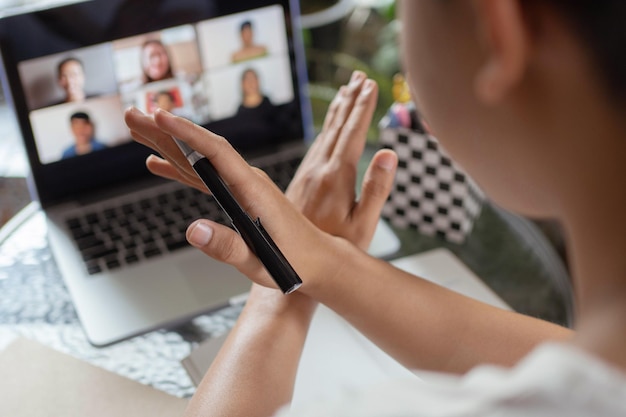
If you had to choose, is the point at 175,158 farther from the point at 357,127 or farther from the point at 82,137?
the point at 82,137

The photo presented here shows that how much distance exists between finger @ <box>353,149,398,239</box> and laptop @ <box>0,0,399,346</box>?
4.6 inches

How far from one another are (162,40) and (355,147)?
308 millimetres

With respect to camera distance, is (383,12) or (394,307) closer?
(394,307)

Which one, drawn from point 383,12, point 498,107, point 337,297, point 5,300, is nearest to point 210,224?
point 337,297

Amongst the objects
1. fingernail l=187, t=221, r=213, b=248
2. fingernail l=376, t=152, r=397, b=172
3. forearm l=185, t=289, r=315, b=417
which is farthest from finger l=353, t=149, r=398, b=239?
fingernail l=187, t=221, r=213, b=248

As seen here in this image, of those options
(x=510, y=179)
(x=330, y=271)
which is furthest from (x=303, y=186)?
(x=510, y=179)

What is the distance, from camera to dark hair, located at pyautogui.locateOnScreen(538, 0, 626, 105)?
1.04ft

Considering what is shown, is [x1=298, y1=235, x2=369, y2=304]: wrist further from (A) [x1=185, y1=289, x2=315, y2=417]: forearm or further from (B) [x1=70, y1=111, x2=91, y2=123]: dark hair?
(B) [x1=70, y1=111, x2=91, y2=123]: dark hair

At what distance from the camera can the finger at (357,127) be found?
748 millimetres

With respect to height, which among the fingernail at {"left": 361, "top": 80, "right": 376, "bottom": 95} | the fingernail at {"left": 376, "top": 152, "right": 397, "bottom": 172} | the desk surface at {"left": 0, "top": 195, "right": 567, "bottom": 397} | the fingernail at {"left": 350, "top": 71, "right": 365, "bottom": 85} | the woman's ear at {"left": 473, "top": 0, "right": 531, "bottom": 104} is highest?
the woman's ear at {"left": 473, "top": 0, "right": 531, "bottom": 104}

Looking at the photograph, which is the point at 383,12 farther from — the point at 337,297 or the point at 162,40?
the point at 337,297

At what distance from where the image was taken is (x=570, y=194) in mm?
374

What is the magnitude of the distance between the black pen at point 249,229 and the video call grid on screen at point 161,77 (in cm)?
34

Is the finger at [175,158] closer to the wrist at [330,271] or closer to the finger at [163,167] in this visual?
the finger at [163,167]
